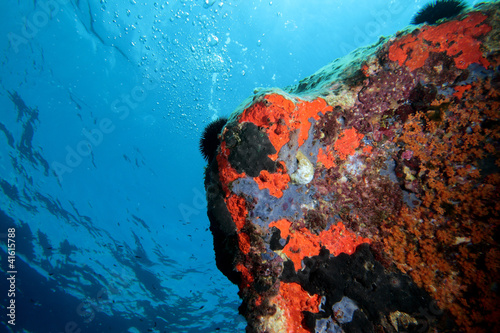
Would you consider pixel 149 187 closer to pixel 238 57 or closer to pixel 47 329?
pixel 238 57

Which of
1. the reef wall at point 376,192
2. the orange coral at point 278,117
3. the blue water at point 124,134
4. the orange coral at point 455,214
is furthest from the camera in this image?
the blue water at point 124,134

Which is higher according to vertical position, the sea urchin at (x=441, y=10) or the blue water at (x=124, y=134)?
the blue water at (x=124, y=134)

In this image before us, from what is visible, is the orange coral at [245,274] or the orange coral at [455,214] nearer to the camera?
the orange coral at [455,214]

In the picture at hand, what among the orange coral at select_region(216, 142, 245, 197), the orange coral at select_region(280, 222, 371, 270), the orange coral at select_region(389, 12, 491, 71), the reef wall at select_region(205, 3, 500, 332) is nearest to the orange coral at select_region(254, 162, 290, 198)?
the reef wall at select_region(205, 3, 500, 332)

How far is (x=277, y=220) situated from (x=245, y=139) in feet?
3.94

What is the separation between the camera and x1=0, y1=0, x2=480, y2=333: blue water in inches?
521

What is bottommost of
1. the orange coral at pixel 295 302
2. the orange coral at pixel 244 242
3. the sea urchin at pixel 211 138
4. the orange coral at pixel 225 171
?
the orange coral at pixel 295 302

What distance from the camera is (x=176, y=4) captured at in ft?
39.9

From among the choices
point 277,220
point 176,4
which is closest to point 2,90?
point 176,4

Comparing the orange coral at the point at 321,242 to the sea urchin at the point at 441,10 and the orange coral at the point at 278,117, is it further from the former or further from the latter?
the sea urchin at the point at 441,10

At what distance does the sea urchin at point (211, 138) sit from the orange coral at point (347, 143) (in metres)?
1.93

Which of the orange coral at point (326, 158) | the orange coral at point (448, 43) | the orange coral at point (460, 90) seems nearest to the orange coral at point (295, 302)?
the orange coral at point (326, 158)

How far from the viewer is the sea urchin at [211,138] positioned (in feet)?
12.8

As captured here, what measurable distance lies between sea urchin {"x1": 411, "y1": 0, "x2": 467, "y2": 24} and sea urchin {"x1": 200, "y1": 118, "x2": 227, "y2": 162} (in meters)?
3.61
